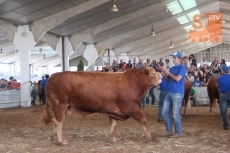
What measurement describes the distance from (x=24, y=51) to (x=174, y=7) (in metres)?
A: 11.0

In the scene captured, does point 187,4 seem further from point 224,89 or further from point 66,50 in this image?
point 224,89

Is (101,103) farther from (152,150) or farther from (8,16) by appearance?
(8,16)

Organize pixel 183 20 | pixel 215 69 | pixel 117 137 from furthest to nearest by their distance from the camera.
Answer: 1. pixel 183 20
2. pixel 215 69
3. pixel 117 137

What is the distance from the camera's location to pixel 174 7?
2211cm

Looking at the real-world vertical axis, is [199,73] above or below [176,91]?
above

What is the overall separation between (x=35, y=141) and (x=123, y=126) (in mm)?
2583

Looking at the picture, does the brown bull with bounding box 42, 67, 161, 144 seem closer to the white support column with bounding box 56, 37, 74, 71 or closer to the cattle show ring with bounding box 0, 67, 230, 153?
the cattle show ring with bounding box 0, 67, 230, 153

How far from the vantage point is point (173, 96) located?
6742mm

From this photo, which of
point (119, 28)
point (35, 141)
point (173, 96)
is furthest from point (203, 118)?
point (119, 28)

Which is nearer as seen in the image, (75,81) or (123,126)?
(75,81)

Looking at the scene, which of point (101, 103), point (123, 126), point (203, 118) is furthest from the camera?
point (203, 118)

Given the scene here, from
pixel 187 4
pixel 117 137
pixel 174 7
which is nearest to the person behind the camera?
pixel 117 137

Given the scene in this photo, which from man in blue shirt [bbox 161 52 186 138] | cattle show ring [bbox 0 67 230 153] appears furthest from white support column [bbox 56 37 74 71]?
man in blue shirt [bbox 161 52 186 138]

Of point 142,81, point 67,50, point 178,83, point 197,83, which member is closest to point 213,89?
point 178,83
